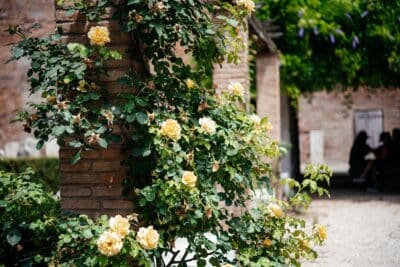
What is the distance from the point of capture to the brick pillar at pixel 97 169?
3.09 meters

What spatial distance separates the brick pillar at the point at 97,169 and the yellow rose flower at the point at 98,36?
9.1 inches

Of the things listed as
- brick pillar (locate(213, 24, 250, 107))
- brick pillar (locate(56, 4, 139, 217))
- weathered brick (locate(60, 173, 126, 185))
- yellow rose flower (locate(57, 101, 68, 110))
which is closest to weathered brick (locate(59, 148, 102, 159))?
brick pillar (locate(56, 4, 139, 217))

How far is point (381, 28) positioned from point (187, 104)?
7.83 meters

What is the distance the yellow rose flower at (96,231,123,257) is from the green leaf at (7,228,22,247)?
1.72ft

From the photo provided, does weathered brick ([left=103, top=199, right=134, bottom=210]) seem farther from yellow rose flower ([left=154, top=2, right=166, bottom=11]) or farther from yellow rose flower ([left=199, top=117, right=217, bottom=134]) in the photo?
yellow rose flower ([left=154, top=2, right=166, bottom=11])

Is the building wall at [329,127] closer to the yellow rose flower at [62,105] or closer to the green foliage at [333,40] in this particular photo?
the green foliage at [333,40]

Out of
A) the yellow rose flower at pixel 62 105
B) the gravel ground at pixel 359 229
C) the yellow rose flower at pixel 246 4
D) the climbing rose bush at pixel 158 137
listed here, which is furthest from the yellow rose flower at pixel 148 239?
the gravel ground at pixel 359 229

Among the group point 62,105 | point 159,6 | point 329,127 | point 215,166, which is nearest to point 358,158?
point 215,166

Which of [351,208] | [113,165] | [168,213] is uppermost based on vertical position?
[113,165]

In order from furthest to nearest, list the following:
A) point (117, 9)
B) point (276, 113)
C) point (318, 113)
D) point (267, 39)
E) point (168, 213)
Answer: point (318, 113) < point (276, 113) < point (267, 39) < point (117, 9) < point (168, 213)

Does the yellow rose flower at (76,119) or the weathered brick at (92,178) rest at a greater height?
the yellow rose flower at (76,119)

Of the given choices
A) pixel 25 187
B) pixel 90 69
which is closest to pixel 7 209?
pixel 25 187

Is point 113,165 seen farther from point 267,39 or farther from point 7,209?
point 267,39

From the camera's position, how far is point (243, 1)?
3.37 m
